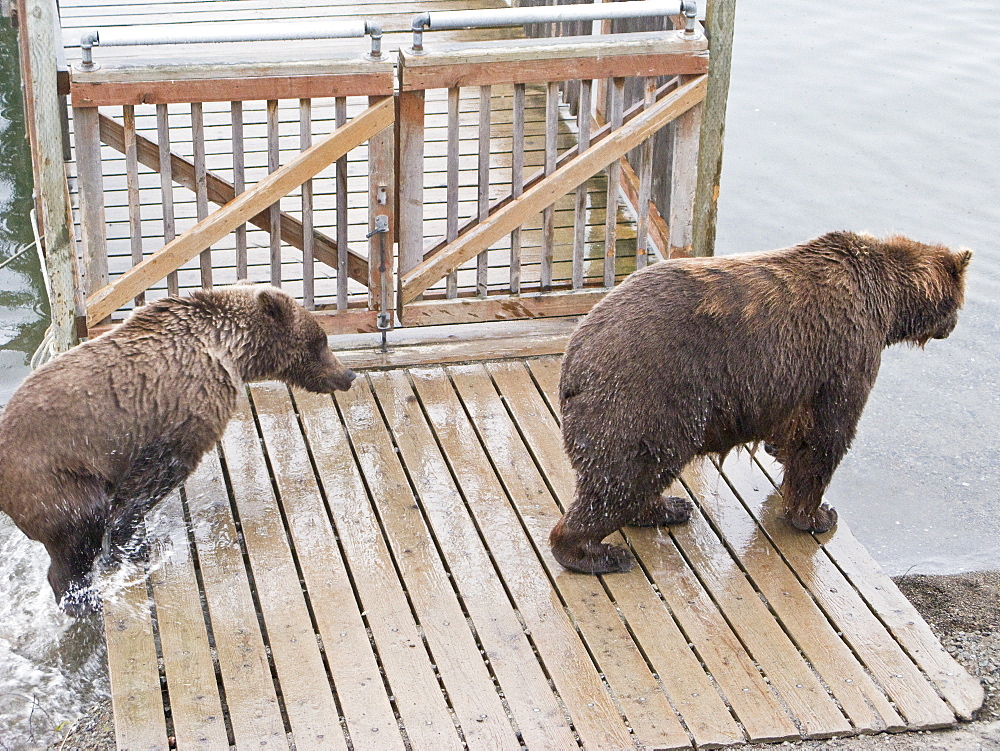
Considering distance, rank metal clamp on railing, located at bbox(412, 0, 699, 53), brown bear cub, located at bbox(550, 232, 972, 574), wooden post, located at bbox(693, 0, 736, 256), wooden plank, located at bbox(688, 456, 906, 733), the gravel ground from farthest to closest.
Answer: wooden post, located at bbox(693, 0, 736, 256)
metal clamp on railing, located at bbox(412, 0, 699, 53)
brown bear cub, located at bbox(550, 232, 972, 574)
wooden plank, located at bbox(688, 456, 906, 733)
the gravel ground

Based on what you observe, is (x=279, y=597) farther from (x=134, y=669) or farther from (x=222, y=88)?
(x=222, y=88)

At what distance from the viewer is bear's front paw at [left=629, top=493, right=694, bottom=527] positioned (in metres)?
5.63

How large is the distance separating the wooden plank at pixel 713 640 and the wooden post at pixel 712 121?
2.12 metres

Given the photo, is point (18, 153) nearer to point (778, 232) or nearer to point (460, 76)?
point (460, 76)

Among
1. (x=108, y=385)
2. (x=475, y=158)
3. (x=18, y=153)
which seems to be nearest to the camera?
(x=108, y=385)

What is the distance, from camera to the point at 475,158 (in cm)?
905

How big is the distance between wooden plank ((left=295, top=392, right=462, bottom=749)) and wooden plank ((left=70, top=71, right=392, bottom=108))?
1.61 metres

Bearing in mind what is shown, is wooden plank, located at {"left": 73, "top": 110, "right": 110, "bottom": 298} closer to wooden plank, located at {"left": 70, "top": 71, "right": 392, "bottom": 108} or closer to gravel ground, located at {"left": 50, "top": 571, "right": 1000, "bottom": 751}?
wooden plank, located at {"left": 70, "top": 71, "right": 392, "bottom": 108}

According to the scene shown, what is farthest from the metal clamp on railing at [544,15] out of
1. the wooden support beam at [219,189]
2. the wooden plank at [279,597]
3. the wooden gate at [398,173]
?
the wooden plank at [279,597]

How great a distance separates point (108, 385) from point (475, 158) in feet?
14.9

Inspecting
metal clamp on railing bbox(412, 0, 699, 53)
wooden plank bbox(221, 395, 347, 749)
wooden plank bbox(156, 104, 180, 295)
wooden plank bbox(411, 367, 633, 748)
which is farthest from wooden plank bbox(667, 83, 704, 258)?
wooden plank bbox(156, 104, 180, 295)

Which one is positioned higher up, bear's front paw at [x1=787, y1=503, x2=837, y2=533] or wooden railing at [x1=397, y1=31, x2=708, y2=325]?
wooden railing at [x1=397, y1=31, x2=708, y2=325]

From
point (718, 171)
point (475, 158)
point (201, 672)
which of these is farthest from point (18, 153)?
point (201, 672)

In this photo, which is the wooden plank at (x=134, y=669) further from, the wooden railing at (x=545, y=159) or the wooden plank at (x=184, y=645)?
the wooden railing at (x=545, y=159)
